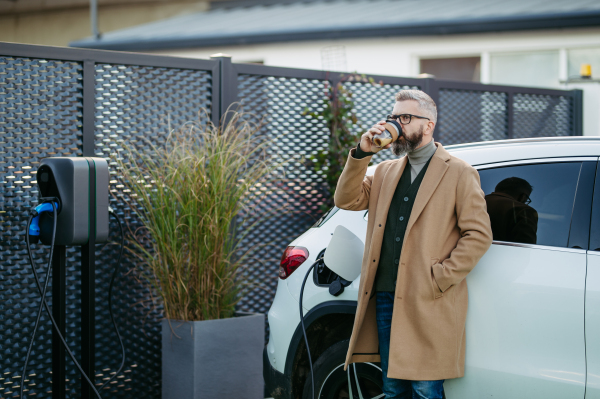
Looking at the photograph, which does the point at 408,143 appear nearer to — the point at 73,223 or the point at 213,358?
the point at 73,223

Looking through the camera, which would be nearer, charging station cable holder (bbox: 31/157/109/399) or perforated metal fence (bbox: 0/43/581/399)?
charging station cable holder (bbox: 31/157/109/399)

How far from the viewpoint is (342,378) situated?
3262 mm

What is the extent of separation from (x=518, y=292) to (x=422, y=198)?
0.56 m

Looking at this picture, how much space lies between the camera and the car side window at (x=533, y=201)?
279 cm

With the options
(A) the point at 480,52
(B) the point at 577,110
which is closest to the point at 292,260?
(B) the point at 577,110

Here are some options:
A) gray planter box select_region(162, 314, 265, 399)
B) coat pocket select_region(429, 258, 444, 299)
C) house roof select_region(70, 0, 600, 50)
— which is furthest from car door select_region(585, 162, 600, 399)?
house roof select_region(70, 0, 600, 50)

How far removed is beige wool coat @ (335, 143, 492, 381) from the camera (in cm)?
265

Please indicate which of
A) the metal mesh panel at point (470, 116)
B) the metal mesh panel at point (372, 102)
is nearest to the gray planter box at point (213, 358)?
the metal mesh panel at point (372, 102)

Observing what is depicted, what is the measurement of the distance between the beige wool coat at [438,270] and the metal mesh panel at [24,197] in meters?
2.72

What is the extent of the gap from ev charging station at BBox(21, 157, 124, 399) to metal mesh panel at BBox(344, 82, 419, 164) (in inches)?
116

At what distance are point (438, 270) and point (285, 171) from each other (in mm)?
2961

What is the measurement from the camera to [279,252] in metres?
5.43

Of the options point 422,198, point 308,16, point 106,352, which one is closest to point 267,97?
point 106,352

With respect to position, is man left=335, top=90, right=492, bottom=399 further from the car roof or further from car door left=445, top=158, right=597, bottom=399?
the car roof
